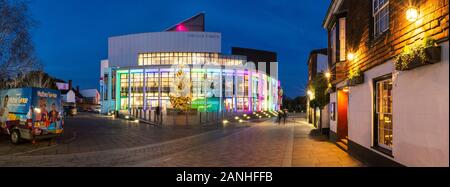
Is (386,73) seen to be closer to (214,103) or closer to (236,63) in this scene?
(214,103)

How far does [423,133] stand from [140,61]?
213ft

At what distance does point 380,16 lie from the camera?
370 inches

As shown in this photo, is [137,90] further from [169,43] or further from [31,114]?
[31,114]

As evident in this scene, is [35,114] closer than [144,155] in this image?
No

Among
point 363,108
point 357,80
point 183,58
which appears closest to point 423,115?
point 363,108

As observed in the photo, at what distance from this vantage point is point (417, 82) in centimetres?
642

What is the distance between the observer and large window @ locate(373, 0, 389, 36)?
8844mm

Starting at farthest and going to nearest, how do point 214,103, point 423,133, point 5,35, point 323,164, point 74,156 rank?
point 214,103
point 5,35
point 74,156
point 323,164
point 423,133

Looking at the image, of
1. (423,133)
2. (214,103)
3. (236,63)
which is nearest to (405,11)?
(423,133)

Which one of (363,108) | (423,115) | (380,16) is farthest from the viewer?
(363,108)

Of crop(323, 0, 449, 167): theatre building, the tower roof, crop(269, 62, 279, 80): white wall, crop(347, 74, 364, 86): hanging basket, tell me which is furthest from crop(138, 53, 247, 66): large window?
crop(347, 74, 364, 86): hanging basket

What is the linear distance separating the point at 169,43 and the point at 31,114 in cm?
5360

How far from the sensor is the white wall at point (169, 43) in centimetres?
6606

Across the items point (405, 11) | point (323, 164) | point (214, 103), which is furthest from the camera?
point (214, 103)
